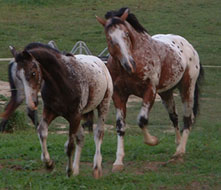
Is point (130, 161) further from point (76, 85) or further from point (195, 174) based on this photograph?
point (76, 85)

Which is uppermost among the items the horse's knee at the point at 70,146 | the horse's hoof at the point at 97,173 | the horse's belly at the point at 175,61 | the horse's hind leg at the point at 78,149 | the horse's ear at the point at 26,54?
the horse's ear at the point at 26,54

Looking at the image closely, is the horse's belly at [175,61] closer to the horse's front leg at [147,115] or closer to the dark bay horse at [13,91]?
the horse's front leg at [147,115]

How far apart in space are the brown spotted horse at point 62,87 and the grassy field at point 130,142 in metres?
0.49

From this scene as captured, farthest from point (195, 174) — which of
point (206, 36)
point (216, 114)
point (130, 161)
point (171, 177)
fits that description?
point (206, 36)

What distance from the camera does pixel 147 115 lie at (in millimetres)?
9070

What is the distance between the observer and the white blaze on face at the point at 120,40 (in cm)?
864

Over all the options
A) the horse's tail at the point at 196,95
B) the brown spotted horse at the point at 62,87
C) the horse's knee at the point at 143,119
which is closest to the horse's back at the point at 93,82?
the brown spotted horse at the point at 62,87

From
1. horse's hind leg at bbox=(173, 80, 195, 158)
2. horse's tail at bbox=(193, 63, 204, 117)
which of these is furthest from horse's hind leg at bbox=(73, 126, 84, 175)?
horse's tail at bbox=(193, 63, 204, 117)

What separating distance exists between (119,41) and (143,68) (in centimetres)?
69

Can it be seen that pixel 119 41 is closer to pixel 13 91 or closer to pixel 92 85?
pixel 92 85

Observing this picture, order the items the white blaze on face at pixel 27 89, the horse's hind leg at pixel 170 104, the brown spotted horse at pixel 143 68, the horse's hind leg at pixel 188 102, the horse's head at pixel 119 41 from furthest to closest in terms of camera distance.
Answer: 1. the horse's hind leg at pixel 170 104
2. the horse's hind leg at pixel 188 102
3. the brown spotted horse at pixel 143 68
4. the horse's head at pixel 119 41
5. the white blaze on face at pixel 27 89

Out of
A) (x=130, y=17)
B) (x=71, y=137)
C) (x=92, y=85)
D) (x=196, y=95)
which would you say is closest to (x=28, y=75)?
(x=71, y=137)

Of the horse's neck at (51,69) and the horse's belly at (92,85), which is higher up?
the horse's neck at (51,69)

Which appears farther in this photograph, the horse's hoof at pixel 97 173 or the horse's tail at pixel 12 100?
the horse's hoof at pixel 97 173
